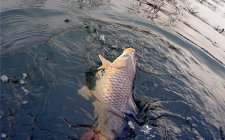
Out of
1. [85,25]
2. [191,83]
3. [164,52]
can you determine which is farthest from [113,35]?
[191,83]

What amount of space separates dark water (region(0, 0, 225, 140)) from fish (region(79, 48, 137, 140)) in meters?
0.21

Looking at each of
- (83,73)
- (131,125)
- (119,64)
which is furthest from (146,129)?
(83,73)

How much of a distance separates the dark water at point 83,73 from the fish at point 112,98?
21 cm

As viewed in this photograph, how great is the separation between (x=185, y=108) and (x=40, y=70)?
107 inches

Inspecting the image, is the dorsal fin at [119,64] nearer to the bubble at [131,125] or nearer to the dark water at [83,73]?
the dark water at [83,73]

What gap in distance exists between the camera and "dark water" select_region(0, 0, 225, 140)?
5.06 metres

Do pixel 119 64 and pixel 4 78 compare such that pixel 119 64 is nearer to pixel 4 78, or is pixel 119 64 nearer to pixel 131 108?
pixel 131 108

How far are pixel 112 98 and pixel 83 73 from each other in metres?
0.97

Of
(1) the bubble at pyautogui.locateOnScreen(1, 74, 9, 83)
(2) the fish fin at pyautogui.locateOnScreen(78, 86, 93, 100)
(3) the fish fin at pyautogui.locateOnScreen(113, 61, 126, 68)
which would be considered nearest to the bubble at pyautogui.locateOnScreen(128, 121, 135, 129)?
(2) the fish fin at pyautogui.locateOnScreen(78, 86, 93, 100)

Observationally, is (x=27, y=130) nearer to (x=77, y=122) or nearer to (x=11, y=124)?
(x=11, y=124)

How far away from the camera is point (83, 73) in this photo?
20.3ft

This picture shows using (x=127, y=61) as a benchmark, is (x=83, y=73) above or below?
below

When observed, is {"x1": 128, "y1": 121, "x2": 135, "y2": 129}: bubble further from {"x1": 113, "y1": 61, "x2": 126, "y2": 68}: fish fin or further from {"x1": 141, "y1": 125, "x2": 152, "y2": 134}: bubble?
{"x1": 113, "y1": 61, "x2": 126, "y2": 68}: fish fin

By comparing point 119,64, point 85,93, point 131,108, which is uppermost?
point 119,64
